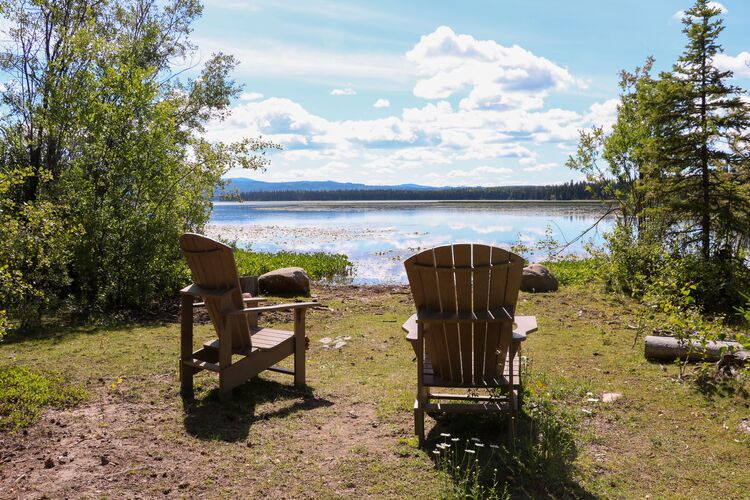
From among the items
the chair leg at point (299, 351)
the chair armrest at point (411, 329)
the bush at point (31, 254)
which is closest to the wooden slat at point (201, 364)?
the chair leg at point (299, 351)

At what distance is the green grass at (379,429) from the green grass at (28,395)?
0.22 metres

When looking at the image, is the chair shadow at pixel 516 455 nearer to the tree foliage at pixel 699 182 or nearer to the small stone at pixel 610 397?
the small stone at pixel 610 397

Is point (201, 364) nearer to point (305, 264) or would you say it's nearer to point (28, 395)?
point (28, 395)

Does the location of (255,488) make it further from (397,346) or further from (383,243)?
(383,243)

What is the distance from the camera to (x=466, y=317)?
403 centimetres

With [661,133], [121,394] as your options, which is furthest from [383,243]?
[121,394]

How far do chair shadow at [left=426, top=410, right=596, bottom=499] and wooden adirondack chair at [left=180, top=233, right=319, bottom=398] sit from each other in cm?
180

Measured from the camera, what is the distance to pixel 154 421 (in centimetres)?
460

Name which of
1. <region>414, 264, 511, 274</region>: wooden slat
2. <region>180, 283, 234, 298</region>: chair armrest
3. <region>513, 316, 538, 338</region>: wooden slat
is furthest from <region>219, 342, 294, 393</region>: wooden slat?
<region>513, 316, 538, 338</region>: wooden slat

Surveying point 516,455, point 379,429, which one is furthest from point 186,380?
point 516,455

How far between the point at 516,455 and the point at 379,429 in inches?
45.6

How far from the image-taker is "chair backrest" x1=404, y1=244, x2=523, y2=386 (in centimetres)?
400

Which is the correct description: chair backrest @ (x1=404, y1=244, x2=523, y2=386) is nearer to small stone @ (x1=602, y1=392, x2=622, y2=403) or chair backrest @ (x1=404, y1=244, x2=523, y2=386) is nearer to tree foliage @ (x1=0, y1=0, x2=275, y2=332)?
small stone @ (x1=602, y1=392, x2=622, y2=403)

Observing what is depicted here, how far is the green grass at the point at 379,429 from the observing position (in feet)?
11.9
